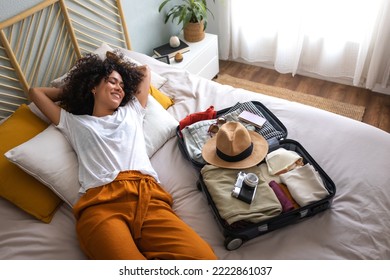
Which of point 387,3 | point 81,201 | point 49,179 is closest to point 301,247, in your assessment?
point 81,201

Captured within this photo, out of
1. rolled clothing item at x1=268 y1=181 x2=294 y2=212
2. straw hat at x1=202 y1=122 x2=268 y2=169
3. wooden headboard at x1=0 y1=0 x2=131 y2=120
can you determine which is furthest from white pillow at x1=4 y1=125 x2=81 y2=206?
rolled clothing item at x1=268 y1=181 x2=294 y2=212

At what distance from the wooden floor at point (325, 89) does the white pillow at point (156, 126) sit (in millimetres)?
1523

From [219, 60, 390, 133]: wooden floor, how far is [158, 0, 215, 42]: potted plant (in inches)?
24.4

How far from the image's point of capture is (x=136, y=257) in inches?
42.6

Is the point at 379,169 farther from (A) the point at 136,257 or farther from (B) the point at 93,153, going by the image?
(B) the point at 93,153

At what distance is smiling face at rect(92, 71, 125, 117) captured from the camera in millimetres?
1514

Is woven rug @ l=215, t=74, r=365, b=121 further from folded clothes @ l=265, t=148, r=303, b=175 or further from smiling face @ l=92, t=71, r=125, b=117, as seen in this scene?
smiling face @ l=92, t=71, r=125, b=117

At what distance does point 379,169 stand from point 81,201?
1.29 metres

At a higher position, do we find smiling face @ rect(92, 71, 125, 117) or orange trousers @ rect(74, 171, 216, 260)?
smiling face @ rect(92, 71, 125, 117)

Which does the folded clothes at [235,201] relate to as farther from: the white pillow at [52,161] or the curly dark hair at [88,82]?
the curly dark hair at [88,82]

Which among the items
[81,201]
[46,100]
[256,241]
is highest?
[46,100]

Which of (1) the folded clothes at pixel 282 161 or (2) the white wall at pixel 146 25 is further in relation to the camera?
(2) the white wall at pixel 146 25

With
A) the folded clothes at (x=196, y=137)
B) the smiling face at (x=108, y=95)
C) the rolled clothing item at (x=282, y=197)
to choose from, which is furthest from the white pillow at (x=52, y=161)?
the rolled clothing item at (x=282, y=197)

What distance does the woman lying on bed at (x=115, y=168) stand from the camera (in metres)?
1.12
